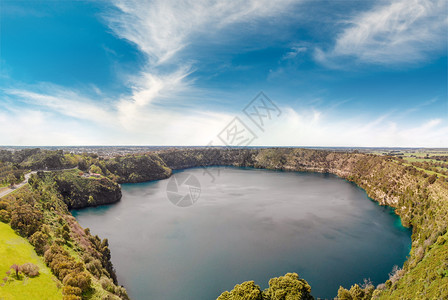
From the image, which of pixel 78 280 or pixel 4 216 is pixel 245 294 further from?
pixel 4 216

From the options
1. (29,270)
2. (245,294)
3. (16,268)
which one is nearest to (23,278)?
(29,270)

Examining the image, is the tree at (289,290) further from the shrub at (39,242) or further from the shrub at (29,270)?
the shrub at (39,242)

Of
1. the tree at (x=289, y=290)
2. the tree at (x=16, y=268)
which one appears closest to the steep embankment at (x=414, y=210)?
the tree at (x=289, y=290)

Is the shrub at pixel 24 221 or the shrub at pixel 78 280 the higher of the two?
the shrub at pixel 24 221

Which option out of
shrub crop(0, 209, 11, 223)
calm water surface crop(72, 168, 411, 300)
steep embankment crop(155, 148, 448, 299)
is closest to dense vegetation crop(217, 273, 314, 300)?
calm water surface crop(72, 168, 411, 300)

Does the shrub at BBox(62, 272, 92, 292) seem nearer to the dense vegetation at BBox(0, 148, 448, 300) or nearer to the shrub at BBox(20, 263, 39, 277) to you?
the dense vegetation at BBox(0, 148, 448, 300)

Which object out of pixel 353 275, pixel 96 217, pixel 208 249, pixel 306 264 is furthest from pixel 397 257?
pixel 96 217
